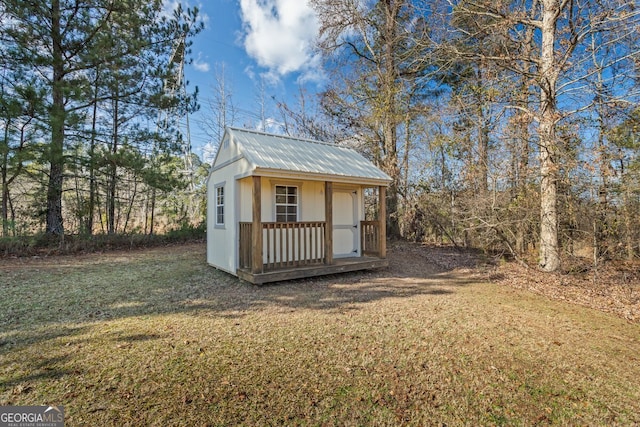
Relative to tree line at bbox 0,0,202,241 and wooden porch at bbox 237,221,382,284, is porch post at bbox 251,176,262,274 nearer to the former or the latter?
wooden porch at bbox 237,221,382,284

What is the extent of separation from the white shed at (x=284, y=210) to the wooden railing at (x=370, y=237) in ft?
0.09

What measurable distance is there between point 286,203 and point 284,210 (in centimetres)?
18

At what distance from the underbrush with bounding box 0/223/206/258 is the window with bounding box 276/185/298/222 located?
7464mm

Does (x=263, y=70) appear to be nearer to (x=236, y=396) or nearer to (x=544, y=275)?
(x=544, y=275)

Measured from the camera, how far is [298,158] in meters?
6.83

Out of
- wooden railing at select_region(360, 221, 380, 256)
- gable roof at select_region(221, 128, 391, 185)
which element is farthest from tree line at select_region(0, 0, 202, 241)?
wooden railing at select_region(360, 221, 380, 256)

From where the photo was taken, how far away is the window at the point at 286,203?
7086mm

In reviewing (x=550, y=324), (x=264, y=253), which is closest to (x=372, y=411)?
(x=550, y=324)

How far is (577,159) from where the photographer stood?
6480mm

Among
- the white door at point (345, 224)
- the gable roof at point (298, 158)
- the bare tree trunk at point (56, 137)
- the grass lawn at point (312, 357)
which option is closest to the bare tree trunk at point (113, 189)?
the bare tree trunk at point (56, 137)

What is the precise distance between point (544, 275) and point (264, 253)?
21.3 feet

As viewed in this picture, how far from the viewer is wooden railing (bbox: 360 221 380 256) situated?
8016 mm

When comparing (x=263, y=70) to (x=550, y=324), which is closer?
(x=550, y=324)

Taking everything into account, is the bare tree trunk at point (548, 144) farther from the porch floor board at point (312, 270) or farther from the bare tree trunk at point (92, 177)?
the bare tree trunk at point (92, 177)
